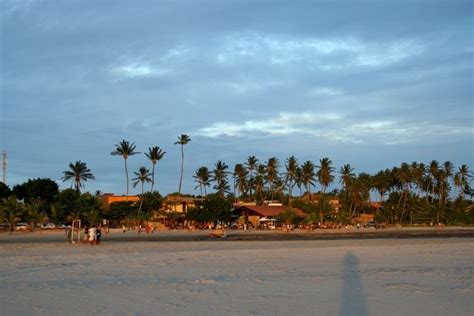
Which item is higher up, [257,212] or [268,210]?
[268,210]

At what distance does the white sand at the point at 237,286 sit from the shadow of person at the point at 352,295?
0.07 feet

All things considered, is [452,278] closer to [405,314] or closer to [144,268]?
[405,314]

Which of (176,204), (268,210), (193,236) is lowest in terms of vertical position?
(193,236)

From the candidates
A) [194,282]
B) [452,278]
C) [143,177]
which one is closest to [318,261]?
[452,278]

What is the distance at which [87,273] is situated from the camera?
17.0 meters

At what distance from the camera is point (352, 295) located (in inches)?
488

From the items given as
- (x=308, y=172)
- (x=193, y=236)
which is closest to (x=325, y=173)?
(x=308, y=172)

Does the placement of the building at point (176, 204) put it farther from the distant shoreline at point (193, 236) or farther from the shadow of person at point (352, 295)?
the shadow of person at point (352, 295)

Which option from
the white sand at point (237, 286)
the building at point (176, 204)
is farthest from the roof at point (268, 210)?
the white sand at point (237, 286)

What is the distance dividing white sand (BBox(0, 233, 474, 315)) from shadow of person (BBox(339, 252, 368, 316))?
2 centimetres

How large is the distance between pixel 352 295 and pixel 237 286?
304cm

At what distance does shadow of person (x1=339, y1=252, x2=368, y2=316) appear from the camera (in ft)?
35.0

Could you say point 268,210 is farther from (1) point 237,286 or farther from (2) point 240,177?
(1) point 237,286

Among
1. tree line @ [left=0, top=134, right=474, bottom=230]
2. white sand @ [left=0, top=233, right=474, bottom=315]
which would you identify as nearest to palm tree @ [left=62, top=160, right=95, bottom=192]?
tree line @ [left=0, top=134, right=474, bottom=230]
